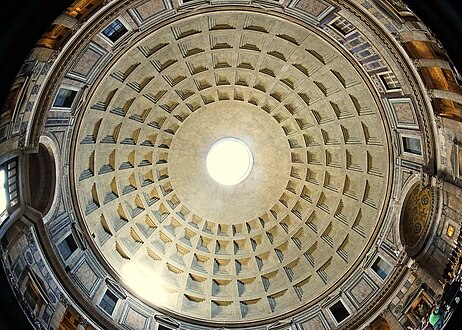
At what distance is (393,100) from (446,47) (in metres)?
9.80

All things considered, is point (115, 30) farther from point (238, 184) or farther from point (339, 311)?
point (339, 311)

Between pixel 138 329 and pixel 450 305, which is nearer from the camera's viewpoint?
pixel 450 305

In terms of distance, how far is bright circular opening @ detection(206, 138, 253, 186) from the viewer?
37506 mm

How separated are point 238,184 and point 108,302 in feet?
36.5

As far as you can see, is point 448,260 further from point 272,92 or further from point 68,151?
point 68,151

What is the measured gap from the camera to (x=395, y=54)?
1059 inches

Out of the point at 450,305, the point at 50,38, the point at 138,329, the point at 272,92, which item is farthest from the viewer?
the point at 272,92

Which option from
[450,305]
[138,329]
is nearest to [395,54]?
[450,305]

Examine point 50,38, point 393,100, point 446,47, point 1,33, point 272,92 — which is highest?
point 272,92

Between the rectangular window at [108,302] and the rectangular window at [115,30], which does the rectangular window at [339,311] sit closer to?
the rectangular window at [108,302]

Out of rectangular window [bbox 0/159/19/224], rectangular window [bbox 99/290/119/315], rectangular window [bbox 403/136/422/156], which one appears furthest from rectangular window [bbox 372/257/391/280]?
rectangular window [bbox 0/159/19/224]

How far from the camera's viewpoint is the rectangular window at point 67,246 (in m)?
29.1

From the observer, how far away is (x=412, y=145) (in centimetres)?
2952

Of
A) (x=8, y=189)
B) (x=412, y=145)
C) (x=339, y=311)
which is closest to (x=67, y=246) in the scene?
(x=8, y=189)
